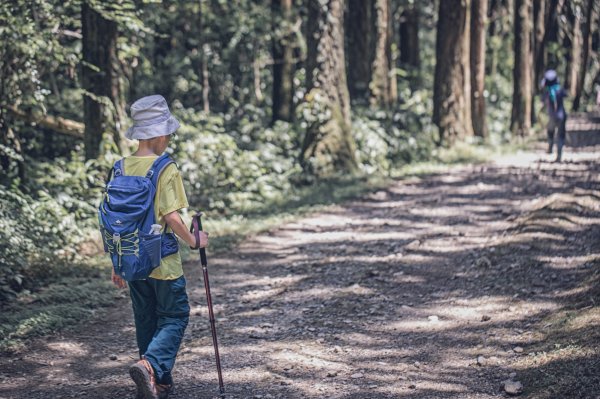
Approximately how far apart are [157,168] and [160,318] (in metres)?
1.11

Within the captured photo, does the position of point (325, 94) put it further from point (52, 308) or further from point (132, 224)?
point (132, 224)

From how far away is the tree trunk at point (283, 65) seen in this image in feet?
64.0

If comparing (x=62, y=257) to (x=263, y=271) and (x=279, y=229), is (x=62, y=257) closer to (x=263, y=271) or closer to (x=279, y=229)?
(x=263, y=271)

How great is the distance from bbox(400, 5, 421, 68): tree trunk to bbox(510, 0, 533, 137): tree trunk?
16.7 feet

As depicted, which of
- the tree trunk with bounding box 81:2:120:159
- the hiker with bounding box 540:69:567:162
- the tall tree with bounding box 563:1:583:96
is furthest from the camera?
the tall tree with bounding box 563:1:583:96

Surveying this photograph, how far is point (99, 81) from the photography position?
1174 cm

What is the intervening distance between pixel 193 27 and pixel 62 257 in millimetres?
15212

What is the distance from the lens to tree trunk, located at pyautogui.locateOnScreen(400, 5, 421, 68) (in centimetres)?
2725

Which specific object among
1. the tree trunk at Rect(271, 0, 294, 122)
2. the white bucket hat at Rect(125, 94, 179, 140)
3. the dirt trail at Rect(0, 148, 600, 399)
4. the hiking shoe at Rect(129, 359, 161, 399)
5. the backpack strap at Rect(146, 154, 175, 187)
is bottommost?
the dirt trail at Rect(0, 148, 600, 399)

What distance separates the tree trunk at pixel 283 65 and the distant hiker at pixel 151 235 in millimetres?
14250

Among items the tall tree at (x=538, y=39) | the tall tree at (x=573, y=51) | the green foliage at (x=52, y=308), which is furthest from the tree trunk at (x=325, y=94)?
the tall tree at (x=573, y=51)

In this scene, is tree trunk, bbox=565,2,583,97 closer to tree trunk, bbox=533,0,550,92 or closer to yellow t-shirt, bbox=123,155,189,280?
tree trunk, bbox=533,0,550,92

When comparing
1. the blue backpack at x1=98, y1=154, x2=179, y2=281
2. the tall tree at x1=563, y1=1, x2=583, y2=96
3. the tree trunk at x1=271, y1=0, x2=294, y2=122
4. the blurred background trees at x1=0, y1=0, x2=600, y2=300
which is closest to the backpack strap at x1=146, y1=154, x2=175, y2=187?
the blue backpack at x1=98, y1=154, x2=179, y2=281

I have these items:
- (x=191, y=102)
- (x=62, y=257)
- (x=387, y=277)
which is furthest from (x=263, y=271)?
(x=191, y=102)
